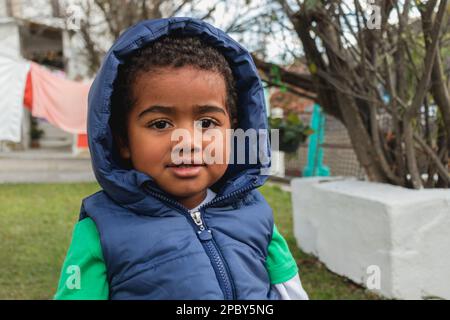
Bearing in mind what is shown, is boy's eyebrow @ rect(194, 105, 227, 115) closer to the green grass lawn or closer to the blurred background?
the blurred background

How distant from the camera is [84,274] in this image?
1361mm

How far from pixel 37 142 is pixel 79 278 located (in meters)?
14.1

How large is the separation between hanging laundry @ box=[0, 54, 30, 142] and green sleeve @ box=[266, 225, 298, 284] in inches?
208

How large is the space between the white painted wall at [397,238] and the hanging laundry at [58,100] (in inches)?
188

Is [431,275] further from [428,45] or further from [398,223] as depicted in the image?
[428,45]

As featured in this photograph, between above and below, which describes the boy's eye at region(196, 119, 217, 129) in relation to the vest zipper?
above

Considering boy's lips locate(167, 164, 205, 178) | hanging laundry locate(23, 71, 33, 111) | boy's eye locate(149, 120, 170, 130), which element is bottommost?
boy's lips locate(167, 164, 205, 178)

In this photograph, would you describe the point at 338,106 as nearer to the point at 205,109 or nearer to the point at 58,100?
the point at 205,109

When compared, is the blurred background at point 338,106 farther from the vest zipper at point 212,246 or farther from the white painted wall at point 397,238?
the vest zipper at point 212,246

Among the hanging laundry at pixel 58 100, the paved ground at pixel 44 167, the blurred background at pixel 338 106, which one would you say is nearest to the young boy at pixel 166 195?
the blurred background at pixel 338 106

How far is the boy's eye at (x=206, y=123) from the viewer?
4.83ft

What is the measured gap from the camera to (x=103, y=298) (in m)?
1.39

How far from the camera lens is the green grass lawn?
135 inches

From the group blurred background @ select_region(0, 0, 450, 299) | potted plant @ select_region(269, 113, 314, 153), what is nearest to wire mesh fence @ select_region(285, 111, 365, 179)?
blurred background @ select_region(0, 0, 450, 299)
